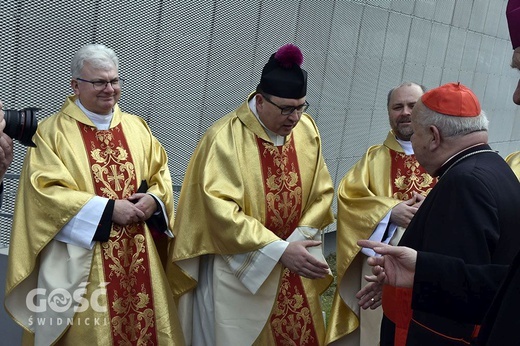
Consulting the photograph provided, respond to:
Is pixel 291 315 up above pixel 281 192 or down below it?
below

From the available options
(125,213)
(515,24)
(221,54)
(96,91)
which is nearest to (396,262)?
(515,24)

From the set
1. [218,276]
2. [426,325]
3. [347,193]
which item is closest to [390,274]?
[426,325]

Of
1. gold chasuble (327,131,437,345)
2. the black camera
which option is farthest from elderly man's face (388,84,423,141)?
the black camera

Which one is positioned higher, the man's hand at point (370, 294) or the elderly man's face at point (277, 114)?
the elderly man's face at point (277, 114)

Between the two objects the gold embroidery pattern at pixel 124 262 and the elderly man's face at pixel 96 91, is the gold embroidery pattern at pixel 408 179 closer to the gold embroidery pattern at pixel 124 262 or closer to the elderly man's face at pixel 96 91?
the gold embroidery pattern at pixel 124 262

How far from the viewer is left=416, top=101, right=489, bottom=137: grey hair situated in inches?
141

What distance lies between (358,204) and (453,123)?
1890 millimetres

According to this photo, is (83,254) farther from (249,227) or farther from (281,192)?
(281,192)

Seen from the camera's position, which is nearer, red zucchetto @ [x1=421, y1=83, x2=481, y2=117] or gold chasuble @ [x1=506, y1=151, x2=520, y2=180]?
red zucchetto @ [x1=421, y1=83, x2=481, y2=117]

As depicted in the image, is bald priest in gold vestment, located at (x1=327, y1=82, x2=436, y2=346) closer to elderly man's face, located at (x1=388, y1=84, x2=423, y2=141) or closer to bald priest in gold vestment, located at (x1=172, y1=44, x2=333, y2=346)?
elderly man's face, located at (x1=388, y1=84, x2=423, y2=141)

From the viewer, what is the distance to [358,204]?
5438 millimetres

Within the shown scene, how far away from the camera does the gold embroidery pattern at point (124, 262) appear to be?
498 centimetres

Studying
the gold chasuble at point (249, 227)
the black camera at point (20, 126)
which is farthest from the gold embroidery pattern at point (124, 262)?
the black camera at point (20, 126)

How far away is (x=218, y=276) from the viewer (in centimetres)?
503
